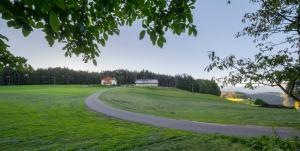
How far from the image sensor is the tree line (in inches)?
5059

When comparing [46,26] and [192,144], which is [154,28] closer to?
[46,26]

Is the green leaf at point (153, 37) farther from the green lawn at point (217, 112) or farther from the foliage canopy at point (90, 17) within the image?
the green lawn at point (217, 112)

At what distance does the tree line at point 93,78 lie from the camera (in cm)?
12850

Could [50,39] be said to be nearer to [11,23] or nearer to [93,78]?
[11,23]

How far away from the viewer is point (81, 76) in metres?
152

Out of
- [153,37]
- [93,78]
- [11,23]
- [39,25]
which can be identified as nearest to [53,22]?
[11,23]

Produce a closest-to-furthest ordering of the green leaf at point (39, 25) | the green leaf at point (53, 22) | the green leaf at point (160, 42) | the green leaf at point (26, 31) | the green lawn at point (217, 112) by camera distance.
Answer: the green leaf at point (53, 22) < the green leaf at point (26, 31) < the green leaf at point (39, 25) < the green leaf at point (160, 42) < the green lawn at point (217, 112)

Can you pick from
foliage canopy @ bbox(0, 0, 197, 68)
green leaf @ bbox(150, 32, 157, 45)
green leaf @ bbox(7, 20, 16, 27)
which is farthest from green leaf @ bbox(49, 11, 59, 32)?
green leaf @ bbox(150, 32, 157, 45)

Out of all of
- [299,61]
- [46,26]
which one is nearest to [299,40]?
[299,61]

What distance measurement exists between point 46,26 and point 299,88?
539 centimetres

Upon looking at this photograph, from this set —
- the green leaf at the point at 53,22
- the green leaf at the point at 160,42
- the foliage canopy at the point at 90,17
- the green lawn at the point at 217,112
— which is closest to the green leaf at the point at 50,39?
the foliage canopy at the point at 90,17

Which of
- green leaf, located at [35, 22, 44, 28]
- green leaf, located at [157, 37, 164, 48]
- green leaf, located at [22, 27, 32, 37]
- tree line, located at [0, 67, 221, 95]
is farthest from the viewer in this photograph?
tree line, located at [0, 67, 221, 95]

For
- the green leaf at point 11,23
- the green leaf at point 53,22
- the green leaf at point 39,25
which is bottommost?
the green leaf at point 53,22

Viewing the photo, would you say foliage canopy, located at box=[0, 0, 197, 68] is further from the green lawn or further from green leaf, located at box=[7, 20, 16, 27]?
the green lawn
